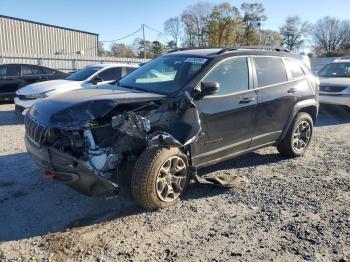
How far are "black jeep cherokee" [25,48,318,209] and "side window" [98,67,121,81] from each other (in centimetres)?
515

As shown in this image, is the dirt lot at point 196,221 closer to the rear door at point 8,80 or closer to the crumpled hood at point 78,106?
the crumpled hood at point 78,106

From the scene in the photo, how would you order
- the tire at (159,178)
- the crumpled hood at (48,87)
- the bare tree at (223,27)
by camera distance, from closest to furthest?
1. the tire at (159,178)
2. the crumpled hood at (48,87)
3. the bare tree at (223,27)

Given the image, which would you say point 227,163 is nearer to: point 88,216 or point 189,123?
point 189,123

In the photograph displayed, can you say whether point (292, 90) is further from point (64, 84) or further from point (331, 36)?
point (331, 36)

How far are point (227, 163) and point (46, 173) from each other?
125 inches

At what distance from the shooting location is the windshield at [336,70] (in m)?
12.2

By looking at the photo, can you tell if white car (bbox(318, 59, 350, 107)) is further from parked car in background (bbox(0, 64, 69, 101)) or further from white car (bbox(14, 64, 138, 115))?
parked car in background (bbox(0, 64, 69, 101))

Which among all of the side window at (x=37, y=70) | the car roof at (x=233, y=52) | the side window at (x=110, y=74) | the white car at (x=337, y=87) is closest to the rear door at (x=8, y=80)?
the side window at (x=37, y=70)

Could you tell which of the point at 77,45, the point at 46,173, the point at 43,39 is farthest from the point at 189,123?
the point at 77,45

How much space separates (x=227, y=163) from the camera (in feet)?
20.5

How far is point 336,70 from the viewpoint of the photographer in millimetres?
12531

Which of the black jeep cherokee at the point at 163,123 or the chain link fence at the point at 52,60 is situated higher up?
the chain link fence at the point at 52,60

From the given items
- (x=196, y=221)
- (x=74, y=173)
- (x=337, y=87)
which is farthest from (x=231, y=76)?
(x=337, y=87)

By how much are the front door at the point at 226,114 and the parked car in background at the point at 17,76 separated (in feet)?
32.8
